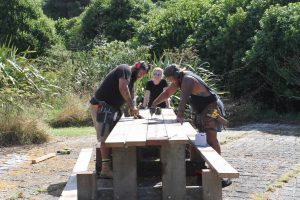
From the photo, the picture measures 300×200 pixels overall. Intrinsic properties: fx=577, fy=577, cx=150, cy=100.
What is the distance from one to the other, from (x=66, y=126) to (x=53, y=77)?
2.10 m

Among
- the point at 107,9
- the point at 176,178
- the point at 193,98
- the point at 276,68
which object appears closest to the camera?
the point at 176,178

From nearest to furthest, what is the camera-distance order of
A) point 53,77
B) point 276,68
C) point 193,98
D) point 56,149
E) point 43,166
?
point 193,98 → point 43,166 → point 56,149 → point 276,68 → point 53,77

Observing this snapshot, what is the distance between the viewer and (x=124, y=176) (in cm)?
605

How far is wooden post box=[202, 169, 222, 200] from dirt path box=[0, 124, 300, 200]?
0.62 m

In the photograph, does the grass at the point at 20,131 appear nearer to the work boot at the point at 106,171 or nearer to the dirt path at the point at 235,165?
the dirt path at the point at 235,165

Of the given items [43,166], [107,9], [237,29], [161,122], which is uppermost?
[107,9]

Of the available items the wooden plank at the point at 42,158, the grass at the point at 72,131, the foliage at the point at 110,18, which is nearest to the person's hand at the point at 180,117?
the wooden plank at the point at 42,158

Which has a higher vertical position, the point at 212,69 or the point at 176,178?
the point at 212,69

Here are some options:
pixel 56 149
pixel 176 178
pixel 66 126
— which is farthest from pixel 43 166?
pixel 66 126

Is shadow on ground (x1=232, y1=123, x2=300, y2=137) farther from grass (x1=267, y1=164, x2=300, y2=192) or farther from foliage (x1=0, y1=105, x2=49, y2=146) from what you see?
foliage (x1=0, y1=105, x2=49, y2=146)

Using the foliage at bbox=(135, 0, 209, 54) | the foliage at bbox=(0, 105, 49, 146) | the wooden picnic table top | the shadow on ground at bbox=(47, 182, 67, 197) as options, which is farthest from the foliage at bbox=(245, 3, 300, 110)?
the shadow on ground at bbox=(47, 182, 67, 197)

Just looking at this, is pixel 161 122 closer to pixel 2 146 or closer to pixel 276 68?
pixel 2 146

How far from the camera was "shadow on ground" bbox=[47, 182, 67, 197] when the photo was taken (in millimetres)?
6999

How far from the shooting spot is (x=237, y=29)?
16188 millimetres
